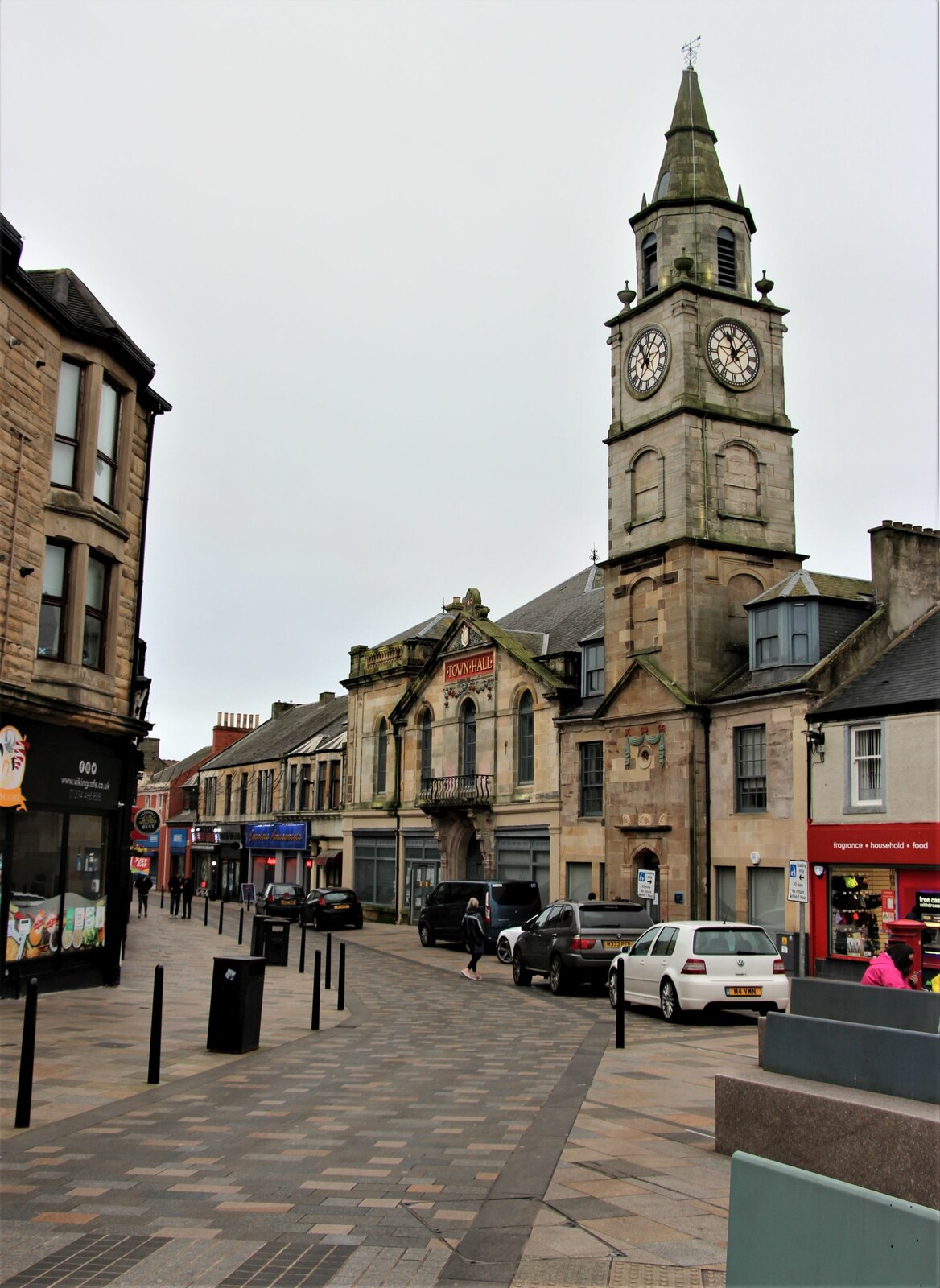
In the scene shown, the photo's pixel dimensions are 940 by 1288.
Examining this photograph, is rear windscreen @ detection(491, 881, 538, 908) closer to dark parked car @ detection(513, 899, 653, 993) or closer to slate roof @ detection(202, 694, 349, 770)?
dark parked car @ detection(513, 899, 653, 993)

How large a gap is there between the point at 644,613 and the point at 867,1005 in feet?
77.7

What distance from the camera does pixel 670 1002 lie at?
17172mm

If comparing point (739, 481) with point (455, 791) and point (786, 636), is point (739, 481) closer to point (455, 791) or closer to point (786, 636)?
point (786, 636)

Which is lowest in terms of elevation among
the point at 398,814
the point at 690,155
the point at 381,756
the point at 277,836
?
the point at 277,836

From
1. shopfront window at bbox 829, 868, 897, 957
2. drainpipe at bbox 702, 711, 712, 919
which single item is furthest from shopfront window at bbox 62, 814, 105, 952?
drainpipe at bbox 702, 711, 712, 919

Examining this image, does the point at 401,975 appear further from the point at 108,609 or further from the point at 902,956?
the point at 902,956

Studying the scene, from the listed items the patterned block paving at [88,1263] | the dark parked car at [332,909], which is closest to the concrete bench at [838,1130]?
the patterned block paving at [88,1263]

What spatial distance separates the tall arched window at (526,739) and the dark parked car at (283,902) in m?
10.7

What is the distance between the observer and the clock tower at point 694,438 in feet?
101

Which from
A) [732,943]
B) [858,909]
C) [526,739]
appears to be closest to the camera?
[732,943]

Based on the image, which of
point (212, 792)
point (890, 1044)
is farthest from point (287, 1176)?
point (212, 792)

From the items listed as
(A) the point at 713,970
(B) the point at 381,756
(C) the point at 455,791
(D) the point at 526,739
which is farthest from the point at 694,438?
(B) the point at 381,756

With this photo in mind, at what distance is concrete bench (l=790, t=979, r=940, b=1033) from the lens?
816 centimetres

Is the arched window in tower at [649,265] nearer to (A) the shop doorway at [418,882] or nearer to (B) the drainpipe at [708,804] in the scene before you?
(B) the drainpipe at [708,804]
